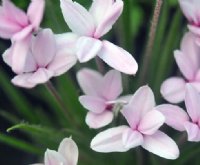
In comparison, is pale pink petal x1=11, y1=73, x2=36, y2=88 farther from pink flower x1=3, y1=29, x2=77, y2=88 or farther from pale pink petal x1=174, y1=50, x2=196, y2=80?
pale pink petal x1=174, y1=50, x2=196, y2=80

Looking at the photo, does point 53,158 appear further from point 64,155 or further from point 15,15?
point 15,15

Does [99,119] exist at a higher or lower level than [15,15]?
lower

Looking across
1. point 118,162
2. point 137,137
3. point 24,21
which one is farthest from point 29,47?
point 118,162

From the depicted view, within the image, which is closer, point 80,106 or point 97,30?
point 97,30

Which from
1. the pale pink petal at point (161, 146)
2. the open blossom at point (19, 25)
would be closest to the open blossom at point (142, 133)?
the pale pink petal at point (161, 146)

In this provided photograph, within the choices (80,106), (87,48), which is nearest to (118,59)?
(87,48)

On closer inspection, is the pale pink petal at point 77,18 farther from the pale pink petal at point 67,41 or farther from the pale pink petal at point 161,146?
the pale pink petal at point 161,146

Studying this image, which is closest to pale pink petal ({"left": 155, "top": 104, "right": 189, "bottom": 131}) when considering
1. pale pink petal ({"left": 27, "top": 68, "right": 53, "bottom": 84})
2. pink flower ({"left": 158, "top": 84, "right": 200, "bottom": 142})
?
pink flower ({"left": 158, "top": 84, "right": 200, "bottom": 142})
